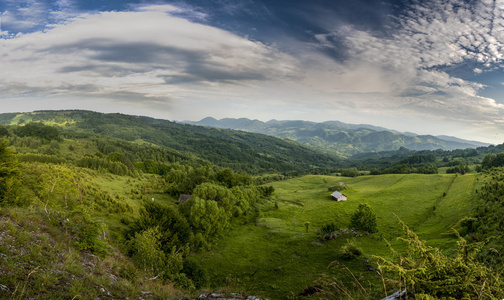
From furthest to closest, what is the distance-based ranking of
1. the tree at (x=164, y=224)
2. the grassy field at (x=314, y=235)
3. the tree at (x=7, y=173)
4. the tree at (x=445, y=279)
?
1. the tree at (x=164, y=224)
2. the grassy field at (x=314, y=235)
3. the tree at (x=7, y=173)
4. the tree at (x=445, y=279)

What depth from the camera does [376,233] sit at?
51.1 m

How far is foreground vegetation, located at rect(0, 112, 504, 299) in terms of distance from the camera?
7848 mm

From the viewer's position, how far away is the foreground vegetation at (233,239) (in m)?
7.85

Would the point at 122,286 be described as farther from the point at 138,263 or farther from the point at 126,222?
the point at 126,222

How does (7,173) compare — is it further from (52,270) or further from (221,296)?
(221,296)

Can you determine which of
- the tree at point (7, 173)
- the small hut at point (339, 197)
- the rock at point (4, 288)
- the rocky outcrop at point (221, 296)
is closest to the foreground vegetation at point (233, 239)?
the rock at point (4, 288)

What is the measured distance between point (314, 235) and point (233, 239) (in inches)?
732

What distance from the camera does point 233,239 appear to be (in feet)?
169

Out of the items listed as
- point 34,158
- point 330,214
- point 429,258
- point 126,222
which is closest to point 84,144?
point 34,158

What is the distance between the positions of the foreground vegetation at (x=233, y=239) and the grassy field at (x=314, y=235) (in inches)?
12.5

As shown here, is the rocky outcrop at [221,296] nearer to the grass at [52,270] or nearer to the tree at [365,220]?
the grass at [52,270]

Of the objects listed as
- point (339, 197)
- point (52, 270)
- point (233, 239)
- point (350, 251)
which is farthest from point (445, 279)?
point (339, 197)

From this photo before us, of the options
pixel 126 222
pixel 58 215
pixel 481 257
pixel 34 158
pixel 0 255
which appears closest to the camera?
pixel 0 255

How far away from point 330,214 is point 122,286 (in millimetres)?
64118
